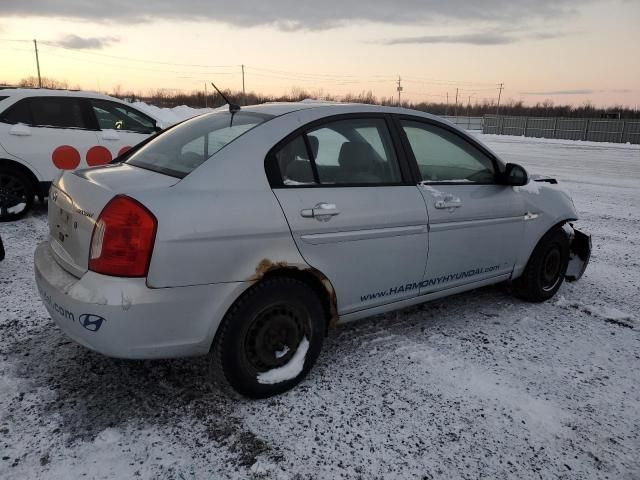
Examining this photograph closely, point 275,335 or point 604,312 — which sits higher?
point 275,335

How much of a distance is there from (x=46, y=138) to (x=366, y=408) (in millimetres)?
5933

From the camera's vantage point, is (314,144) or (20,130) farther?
(20,130)

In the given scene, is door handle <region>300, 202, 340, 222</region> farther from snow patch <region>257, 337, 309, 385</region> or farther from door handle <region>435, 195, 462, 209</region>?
door handle <region>435, 195, 462, 209</region>

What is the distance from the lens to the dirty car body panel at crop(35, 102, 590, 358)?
7.70 feet

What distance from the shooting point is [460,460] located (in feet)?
7.73

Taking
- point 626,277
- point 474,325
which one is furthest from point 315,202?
point 626,277

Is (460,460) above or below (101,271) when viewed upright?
below

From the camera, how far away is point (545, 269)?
430 centimetres

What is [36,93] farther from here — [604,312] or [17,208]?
[604,312]

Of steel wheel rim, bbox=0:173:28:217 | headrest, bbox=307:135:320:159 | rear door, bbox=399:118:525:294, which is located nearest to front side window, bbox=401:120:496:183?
rear door, bbox=399:118:525:294

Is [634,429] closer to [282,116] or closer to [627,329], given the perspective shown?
[627,329]

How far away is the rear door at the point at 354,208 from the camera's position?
273 cm

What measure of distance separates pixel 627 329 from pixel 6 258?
5711 mm

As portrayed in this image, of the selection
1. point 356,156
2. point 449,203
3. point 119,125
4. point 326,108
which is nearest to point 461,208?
point 449,203
